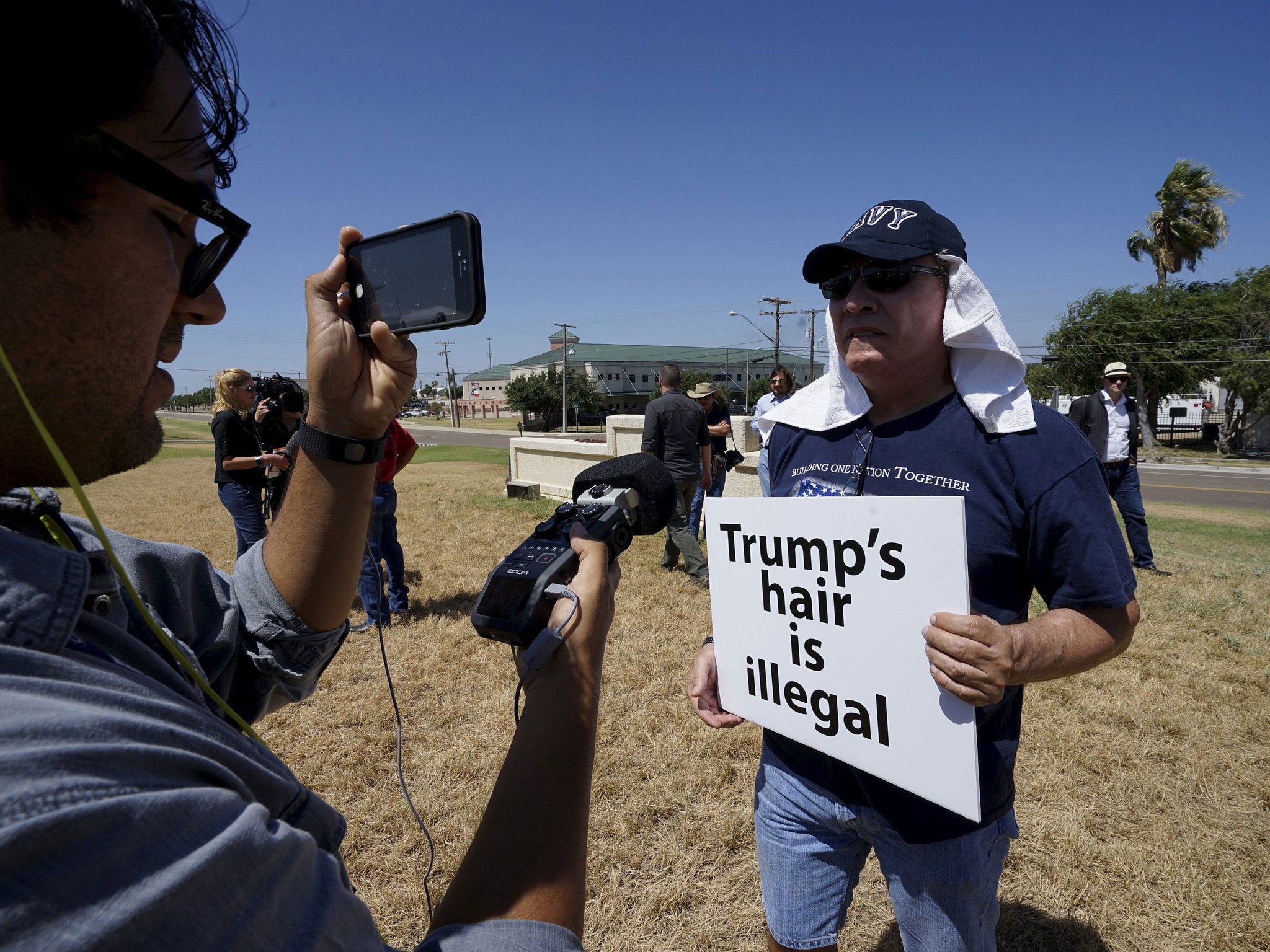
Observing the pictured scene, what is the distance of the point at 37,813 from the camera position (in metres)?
0.48

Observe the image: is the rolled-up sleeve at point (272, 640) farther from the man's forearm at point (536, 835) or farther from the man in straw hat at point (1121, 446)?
the man in straw hat at point (1121, 446)

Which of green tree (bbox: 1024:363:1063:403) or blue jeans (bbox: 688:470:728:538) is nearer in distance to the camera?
blue jeans (bbox: 688:470:728:538)

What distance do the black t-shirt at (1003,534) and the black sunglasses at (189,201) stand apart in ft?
4.53

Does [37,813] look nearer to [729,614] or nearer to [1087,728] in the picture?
[729,614]

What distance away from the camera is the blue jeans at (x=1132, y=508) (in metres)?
7.12


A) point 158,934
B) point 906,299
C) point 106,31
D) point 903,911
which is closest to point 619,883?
point 903,911

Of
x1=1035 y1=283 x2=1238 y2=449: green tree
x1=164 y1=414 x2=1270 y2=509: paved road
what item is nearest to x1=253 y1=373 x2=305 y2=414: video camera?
x1=164 y1=414 x2=1270 y2=509: paved road

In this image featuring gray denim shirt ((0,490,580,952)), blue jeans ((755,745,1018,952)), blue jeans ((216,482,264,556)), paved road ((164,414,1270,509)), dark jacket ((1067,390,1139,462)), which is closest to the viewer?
gray denim shirt ((0,490,580,952))

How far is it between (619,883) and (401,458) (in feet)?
13.0

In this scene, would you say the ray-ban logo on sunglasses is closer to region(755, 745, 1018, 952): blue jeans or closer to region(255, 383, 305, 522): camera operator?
region(755, 745, 1018, 952): blue jeans

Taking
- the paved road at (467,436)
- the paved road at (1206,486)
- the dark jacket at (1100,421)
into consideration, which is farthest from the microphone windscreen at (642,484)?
the paved road at (467,436)

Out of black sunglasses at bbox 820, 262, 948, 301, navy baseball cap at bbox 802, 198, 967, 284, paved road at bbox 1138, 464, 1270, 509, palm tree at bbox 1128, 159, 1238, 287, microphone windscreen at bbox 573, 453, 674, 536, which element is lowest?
paved road at bbox 1138, 464, 1270, 509

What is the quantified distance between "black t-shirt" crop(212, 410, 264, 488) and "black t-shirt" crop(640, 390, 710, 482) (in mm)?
3514

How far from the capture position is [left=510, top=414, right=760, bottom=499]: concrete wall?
29.2 ft
